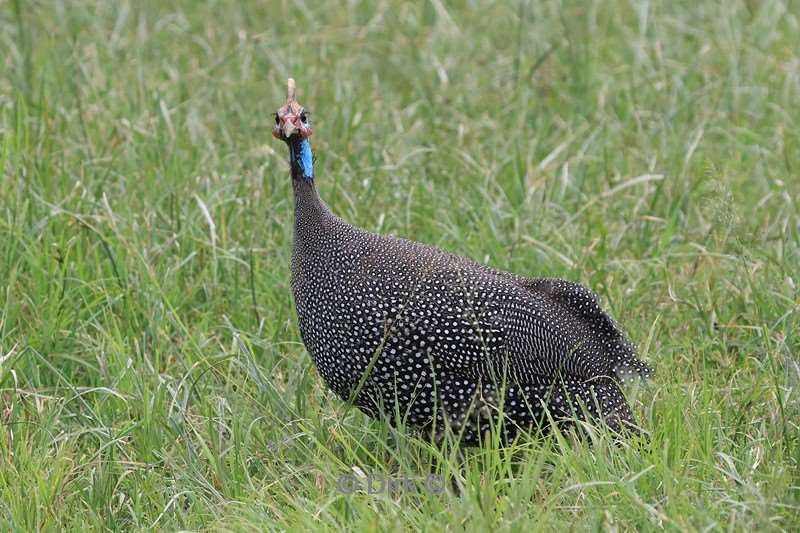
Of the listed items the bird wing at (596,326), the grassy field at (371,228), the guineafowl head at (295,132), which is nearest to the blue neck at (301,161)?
the guineafowl head at (295,132)

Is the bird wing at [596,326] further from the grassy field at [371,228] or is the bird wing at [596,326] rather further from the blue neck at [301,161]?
the blue neck at [301,161]

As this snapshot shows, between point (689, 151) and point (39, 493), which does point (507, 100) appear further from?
point (39, 493)

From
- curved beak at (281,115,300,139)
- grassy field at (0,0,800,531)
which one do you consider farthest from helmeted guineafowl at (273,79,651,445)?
grassy field at (0,0,800,531)

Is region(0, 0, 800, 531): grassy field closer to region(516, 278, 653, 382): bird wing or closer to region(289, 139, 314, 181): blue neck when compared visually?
region(516, 278, 653, 382): bird wing

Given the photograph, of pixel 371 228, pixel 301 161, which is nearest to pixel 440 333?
pixel 301 161

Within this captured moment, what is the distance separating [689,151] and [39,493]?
10.8 ft

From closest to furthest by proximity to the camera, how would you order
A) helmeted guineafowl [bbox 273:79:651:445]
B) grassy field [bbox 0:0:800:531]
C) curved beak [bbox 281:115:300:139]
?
grassy field [bbox 0:0:800:531]
helmeted guineafowl [bbox 273:79:651:445]
curved beak [bbox 281:115:300:139]

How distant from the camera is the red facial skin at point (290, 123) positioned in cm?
410

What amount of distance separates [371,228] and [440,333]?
1.52 meters

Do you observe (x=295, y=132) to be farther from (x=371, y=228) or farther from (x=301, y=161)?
(x=371, y=228)

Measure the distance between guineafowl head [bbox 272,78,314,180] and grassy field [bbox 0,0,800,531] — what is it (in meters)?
0.57

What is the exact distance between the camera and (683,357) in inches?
175

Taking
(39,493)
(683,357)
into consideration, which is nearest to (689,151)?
(683,357)

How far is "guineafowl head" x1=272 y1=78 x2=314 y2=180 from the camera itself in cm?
411
